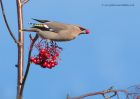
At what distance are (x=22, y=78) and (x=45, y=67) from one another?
109mm

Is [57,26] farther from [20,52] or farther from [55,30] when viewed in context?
[20,52]

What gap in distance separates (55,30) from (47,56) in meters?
0.12

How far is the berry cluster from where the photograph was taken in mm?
1890

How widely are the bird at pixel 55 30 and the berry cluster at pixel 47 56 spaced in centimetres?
4

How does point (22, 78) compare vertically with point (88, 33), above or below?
below

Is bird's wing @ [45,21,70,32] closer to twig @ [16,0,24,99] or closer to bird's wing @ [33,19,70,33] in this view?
bird's wing @ [33,19,70,33]

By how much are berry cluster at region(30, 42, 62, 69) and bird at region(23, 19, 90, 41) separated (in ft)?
0.12

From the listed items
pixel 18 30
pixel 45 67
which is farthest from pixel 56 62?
pixel 18 30

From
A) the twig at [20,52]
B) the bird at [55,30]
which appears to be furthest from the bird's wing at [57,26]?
the twig at [20,52]

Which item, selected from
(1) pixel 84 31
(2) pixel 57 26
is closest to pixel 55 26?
(2) pixel 57 26

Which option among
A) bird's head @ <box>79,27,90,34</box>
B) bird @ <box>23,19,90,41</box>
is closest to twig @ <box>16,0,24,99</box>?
bird @ <box>23,19,90,41</box>

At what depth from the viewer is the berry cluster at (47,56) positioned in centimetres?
189

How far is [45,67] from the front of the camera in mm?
1883

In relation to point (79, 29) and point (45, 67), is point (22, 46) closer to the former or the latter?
point (45, 67)
